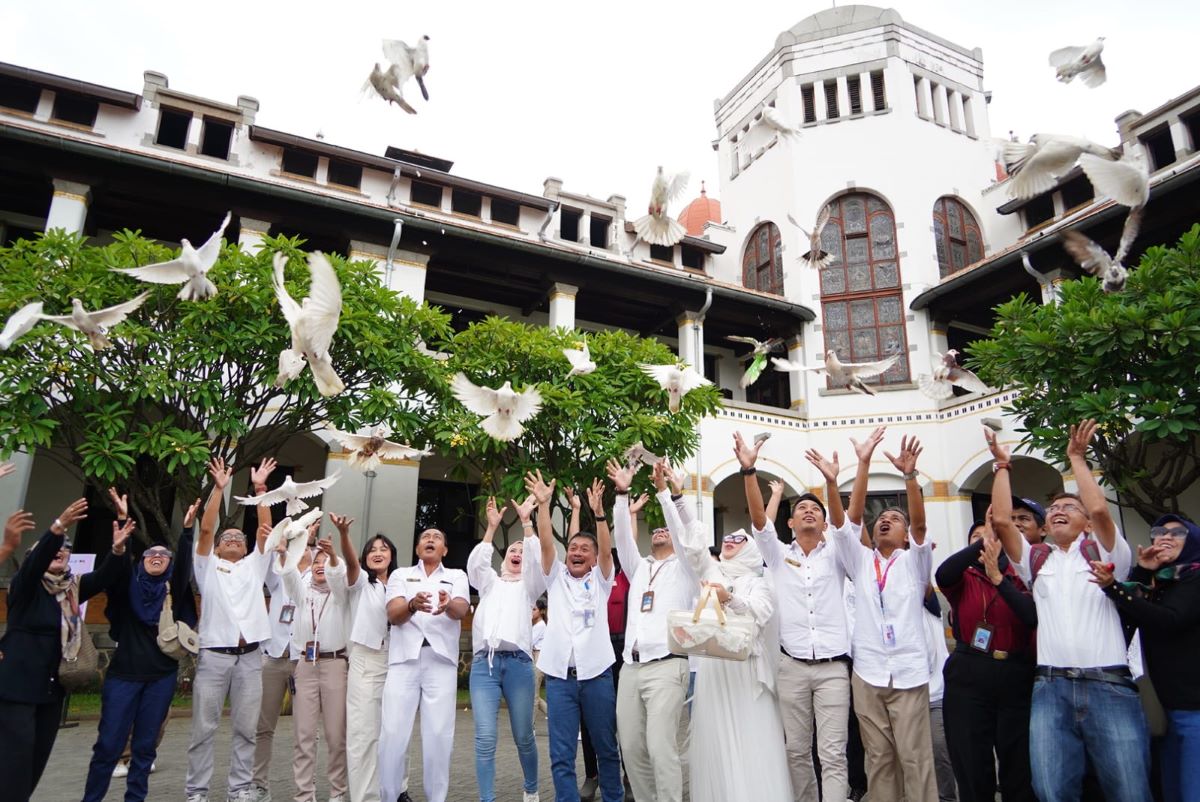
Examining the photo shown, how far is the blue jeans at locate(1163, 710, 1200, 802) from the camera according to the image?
376 centimetres

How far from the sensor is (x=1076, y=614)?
4.19 meters

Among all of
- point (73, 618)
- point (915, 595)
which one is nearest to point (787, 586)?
point (915, 595)

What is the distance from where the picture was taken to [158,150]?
16562 millimetres

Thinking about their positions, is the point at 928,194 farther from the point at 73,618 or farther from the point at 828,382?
the point at 73,618

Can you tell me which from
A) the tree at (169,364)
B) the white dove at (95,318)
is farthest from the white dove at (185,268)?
the tree at (169,364)

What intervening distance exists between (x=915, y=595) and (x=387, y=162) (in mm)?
16811

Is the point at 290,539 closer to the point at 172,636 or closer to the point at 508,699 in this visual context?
the point at 172,636

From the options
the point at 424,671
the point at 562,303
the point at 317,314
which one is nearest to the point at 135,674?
the point at 424,671

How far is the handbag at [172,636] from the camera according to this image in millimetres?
5195

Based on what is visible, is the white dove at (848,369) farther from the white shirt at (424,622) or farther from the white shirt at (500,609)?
the white shirt at (424,622)

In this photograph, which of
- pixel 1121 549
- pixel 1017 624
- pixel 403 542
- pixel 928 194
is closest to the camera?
pixel 1121 549

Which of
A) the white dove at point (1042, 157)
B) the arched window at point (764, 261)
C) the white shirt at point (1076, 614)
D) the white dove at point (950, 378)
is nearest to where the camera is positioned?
the white shirt at point (1076, 614)

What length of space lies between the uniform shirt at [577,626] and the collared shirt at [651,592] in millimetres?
203

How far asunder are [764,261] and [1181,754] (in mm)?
18941
